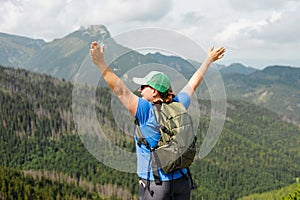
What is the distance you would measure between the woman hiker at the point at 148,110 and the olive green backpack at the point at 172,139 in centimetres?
8

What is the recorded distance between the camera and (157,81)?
4.43 metres

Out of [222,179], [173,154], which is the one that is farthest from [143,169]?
[222,179]

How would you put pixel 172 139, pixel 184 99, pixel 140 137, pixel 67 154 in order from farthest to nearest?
pixel 67 154 < pixel 184 99 < pixel 140 137 < pixel 172 139

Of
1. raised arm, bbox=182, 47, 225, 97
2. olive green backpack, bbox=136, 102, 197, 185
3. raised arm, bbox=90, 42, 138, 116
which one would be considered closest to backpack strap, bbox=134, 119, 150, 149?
olive green backpack, bbox=136, 102, 197, 185

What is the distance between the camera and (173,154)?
4.36 meters

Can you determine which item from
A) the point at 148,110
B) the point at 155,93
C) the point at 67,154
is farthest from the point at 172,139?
the point at 67,154

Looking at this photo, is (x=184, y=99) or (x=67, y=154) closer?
(x=184, y=99)

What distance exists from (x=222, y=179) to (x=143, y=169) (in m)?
151

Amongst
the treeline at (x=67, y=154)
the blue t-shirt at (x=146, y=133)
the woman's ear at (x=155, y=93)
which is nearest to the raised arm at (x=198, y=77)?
the woman's ear at (x=155, y=93)

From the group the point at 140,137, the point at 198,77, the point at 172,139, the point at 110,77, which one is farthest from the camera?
the point at 198,77

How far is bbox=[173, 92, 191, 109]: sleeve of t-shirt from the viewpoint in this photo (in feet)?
16.1

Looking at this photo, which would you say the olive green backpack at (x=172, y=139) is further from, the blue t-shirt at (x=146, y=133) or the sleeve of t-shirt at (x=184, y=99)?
the sleeve of t-shirt at (x=184, y=99)

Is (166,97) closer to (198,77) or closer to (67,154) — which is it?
(198,77)

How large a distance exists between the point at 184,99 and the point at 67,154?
149m
